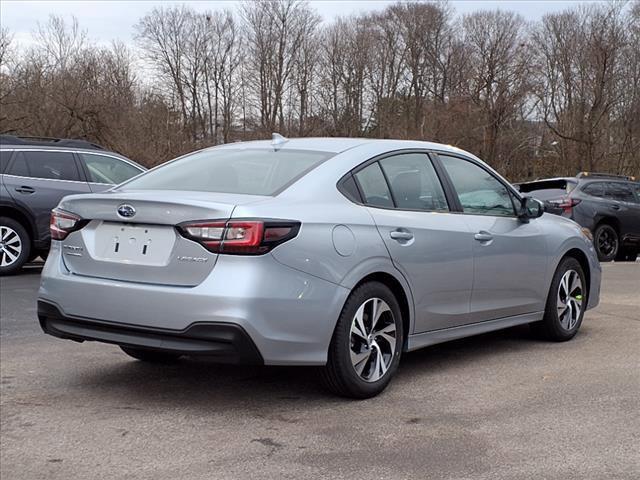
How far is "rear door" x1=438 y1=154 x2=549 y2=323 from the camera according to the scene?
5.55m

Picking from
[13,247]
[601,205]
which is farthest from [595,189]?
[13,247]

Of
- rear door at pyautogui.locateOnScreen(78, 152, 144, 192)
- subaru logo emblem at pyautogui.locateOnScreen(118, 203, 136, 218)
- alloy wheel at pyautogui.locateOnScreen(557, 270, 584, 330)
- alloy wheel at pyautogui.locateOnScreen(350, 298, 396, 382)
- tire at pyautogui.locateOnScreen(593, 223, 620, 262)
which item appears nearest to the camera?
subaru logo emblem at pyautogui.locateOnScreen(118, 203, 136, 218)

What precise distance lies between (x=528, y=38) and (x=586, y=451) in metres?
41.5

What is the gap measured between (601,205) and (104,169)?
904 centimetres

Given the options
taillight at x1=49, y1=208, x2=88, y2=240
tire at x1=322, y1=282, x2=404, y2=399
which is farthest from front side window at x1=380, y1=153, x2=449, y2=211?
taillight at x1=49, y1=208, x2=88, y2=240

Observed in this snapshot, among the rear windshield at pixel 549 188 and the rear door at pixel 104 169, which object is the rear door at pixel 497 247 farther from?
the rear windshield at pixel 549 188

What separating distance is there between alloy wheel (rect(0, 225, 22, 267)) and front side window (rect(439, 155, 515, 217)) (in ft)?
22.6

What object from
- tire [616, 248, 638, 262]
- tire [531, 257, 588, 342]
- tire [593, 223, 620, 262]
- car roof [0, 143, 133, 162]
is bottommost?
tire [616, 248, 638, 262]

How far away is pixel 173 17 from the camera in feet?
150

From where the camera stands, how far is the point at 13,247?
10.6 meters

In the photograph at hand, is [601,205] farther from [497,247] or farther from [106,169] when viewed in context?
[497,247]

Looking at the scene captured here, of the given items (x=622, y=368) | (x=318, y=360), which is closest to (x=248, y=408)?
(x=318, y=360)

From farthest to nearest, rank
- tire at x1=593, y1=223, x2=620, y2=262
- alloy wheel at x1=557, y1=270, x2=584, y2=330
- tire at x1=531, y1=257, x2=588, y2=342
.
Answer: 1. tire at x1=593, y1=223, x2=620, y2=262
2. alloy wheel at x1=557, y1=270, x2=584, y2=330
3. tire at x1=531, y1=257, x2=588, y2=342

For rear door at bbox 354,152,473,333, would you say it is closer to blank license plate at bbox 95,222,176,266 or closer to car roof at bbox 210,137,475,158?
car roof at bbox 210,137,475,158
